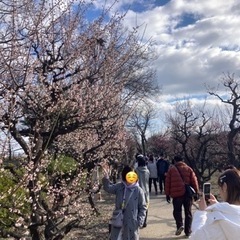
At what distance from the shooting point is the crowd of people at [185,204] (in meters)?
2.89

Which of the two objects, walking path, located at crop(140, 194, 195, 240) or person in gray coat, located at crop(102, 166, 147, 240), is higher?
person in gray coat, located at crop(102, 166, 147, 240)

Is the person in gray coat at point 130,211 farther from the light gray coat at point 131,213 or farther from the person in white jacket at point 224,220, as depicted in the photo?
the person in white jacket at point 224,220

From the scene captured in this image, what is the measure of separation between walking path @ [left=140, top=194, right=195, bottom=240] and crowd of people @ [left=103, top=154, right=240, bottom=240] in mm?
411

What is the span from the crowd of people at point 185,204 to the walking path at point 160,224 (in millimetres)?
411

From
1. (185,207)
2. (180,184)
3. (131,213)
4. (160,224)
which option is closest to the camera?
(131,213)

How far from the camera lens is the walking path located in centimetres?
943

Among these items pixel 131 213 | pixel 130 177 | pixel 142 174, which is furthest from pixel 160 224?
Answer: pixel 130 177

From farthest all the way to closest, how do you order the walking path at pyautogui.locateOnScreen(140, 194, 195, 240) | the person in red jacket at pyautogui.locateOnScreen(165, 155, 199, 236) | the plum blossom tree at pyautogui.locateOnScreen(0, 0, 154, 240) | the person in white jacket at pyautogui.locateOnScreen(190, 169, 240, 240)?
the walking path at pyautogui.locateOnScreen(140, 194, 195, 240) < the person in red jacket at pyautogui.locateOnScreen(165, 155, 199, 236) < the plum blossom tree at pyautogui.locateOnScreen(0, 0, 154, 240) < the person in white jacket at pyautogui.locateOnScreen(190, 169, 240, 240)

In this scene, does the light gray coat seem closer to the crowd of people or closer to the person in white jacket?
the crowd of people

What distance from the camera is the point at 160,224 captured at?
11109mm

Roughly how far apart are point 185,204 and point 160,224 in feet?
7.43

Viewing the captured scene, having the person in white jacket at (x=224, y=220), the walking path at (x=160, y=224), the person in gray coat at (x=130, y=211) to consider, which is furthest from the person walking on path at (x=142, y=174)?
the person in white jacket at (x=224, y=220)

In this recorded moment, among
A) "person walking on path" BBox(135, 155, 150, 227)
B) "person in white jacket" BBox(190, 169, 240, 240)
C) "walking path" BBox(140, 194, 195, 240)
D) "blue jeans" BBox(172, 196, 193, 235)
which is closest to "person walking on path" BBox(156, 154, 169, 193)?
"walking path" BBox(140, 194, 195, 240)

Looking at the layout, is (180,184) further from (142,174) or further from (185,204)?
(142,174)
